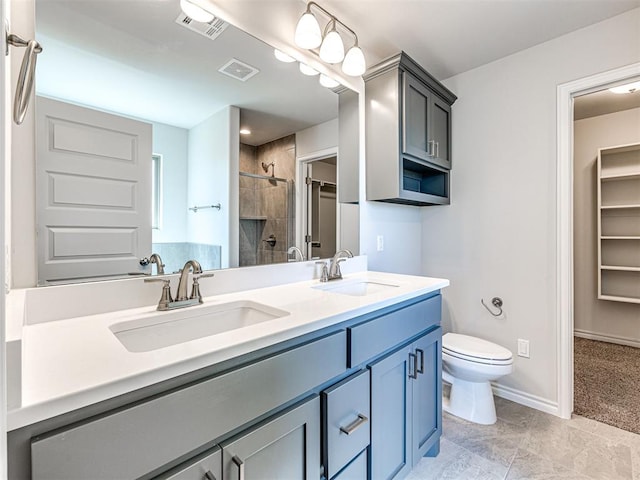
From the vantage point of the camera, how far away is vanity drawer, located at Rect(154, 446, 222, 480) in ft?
2.20

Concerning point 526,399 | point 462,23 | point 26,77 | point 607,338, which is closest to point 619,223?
point 607,338

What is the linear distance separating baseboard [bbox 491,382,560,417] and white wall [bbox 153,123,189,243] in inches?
91.0

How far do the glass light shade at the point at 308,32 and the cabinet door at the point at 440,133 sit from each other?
102cm

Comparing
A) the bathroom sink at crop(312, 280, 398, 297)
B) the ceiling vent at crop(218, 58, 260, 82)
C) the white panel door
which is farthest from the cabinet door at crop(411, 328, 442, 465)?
the ceiling vent at crop(218, 58, 260, 82)

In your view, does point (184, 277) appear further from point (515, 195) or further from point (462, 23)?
point (515, 195)

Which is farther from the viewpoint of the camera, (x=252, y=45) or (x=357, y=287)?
(x=357, y=287)

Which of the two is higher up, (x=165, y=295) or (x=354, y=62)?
(x=354, y=62)

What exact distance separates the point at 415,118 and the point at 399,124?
7.6 inches

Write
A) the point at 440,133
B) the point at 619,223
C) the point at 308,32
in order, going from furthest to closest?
the point at 619,223, the point at 440,133, the point at 308,32

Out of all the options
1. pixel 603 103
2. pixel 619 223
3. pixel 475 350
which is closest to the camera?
pixel 475 350

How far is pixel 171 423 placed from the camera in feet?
2.18

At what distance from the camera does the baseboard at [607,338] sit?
3094mm

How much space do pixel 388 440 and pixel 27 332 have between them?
4.15ft

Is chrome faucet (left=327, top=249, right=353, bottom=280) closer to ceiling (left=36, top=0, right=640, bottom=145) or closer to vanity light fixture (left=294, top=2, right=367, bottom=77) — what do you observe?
ceiling (left=36, top=0, right=640, bottom=145)
